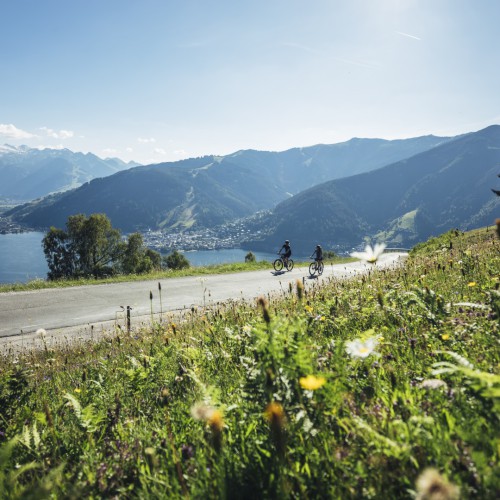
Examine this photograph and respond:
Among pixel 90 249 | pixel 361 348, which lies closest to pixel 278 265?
pixel 361 348

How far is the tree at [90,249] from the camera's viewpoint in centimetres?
6269

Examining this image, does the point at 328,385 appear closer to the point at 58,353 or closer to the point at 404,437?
the point at 404,437

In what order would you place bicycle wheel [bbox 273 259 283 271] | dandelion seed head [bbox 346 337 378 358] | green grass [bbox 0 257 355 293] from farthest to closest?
bicycle wheel [bbox 273 259 283 271], green grass [bbox 0 257 355 293], dandelion seed head [bbox 346 337 378 358]

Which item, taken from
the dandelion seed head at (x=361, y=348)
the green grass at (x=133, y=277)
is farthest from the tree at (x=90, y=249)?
the dandelion seed head at (x=361, y=348)

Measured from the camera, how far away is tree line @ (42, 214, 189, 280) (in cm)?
6269

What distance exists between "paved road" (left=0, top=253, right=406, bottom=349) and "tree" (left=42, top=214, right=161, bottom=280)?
45.2 meters

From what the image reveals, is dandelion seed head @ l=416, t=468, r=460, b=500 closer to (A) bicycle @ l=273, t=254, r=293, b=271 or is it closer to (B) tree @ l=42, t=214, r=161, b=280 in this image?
(A) bicycle @ l=273, t=254, r=293, b=271

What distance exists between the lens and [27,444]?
2.67m

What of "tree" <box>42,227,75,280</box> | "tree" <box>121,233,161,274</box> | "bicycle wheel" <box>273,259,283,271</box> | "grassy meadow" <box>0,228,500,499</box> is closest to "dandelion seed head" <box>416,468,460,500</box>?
"grassy meadow" <box>0,228,500,499</box>

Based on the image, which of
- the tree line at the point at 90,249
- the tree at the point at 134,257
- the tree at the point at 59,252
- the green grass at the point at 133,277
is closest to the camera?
the green grass at the point at 133,277

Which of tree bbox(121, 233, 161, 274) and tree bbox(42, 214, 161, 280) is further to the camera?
tree bbox(121, 233, 161, 274)

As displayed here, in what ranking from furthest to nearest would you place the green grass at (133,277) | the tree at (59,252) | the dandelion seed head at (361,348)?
the tree at (59,252), the green grass at (133,277), the dandelion seed head at (361,348)

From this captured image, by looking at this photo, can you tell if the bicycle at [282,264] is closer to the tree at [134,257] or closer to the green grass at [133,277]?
the green grass at [133,277]

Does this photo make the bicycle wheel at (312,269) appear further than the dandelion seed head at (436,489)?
Yes
